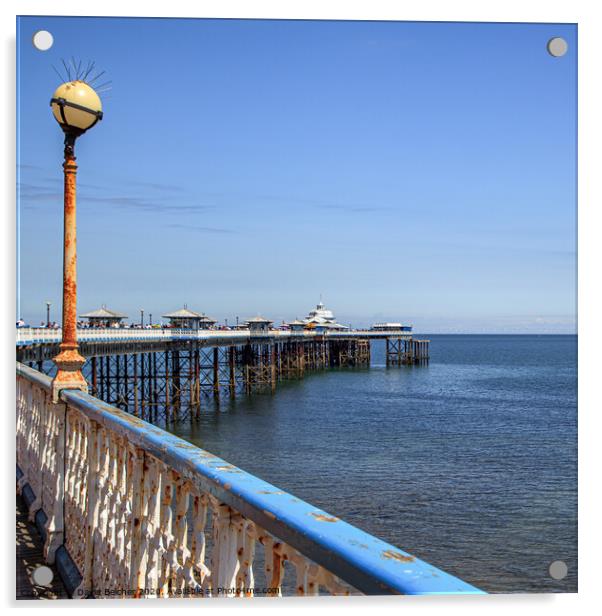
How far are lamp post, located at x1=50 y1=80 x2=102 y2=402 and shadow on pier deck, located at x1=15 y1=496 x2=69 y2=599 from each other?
1293mm

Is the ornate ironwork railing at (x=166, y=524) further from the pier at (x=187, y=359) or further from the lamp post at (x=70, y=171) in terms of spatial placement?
the pier at (x=187, y=359)

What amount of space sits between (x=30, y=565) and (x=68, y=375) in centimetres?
136

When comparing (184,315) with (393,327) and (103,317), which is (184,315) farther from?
(393,327)

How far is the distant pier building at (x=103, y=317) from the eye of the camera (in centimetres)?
3938

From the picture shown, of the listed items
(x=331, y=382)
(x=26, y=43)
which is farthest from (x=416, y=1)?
(x=331, y=382)

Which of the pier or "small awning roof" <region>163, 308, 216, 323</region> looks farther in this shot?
"small awning roof" <region>163, 308, 216, 323</region>

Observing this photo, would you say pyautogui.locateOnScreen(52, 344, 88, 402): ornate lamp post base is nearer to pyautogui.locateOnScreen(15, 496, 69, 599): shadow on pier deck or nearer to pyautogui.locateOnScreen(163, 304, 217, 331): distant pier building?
pyautogui.locateOnScreen(15, 496, 69, 599): shadow on pier deck

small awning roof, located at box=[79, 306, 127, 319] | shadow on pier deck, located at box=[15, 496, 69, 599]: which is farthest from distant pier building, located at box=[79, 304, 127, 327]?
shadow on pier deck, located at box=[15, 496, 69, 599]

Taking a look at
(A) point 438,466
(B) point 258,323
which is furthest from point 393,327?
(A) point 438,466

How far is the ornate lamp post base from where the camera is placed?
5.03m

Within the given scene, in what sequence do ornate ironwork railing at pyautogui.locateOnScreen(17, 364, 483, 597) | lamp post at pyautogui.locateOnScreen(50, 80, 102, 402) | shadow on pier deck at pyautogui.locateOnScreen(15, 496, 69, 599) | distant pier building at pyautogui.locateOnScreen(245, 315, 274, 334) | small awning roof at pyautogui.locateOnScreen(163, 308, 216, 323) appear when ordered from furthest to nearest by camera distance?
distant pier building at pyautogui.locateOnScreen(245, 315, 274, 334) < small awning roof at pyautogui.locateOnScreen(163, 308, 216, 323) < lamp post at pyautogui.locateOnScreen(50, 80, 102, 402) < shadow on pier deck at pyautogui.locateOnScreen(15, 496, 69, 599) < ornate ironwork railing at pyautogui.locateOnScreen(17, 364, 483, 597)

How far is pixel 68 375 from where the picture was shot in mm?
5086

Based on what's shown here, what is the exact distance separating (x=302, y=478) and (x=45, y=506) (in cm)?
1406

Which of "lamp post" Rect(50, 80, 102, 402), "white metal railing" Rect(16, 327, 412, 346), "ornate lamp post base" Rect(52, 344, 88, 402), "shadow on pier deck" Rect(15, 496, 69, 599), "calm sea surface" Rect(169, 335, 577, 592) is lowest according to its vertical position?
"calm sea surface" Rect(169, 335, 577, 592)
